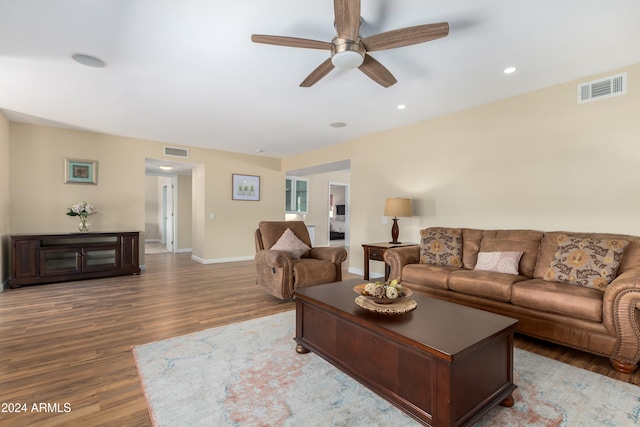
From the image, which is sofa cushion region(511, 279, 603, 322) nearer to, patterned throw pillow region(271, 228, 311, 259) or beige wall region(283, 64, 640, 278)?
beige wall region(283, 64, 640, 278)

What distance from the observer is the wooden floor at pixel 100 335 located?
1705 mm

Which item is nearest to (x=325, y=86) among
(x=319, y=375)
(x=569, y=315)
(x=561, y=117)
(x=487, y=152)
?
(x=487, y=152)

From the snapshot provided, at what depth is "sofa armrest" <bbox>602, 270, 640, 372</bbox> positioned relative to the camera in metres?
2.03

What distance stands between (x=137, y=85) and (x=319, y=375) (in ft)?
11.0

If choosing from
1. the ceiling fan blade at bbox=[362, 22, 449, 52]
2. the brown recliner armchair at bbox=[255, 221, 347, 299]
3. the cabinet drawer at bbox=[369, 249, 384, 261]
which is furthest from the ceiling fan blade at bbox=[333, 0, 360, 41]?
the cabinet drawer at bbox=[369, 249, 384, 261]

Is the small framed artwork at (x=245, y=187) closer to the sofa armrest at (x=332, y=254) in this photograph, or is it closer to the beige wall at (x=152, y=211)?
the sofa armrest at (x=332, y=254)

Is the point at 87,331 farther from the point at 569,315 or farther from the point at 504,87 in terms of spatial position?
the point at 504,87

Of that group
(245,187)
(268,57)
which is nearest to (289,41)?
(268,57)

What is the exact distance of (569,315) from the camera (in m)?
2.33

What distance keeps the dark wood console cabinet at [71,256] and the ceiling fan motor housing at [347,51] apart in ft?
15.2

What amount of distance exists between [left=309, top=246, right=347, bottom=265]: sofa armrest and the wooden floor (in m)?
0.73

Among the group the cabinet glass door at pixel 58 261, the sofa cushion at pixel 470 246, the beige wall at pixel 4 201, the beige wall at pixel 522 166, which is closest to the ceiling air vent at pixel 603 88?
the beige wall at pixel 522 166

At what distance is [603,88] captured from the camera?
2928 mm

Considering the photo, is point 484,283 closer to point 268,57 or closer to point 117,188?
point 268,57
